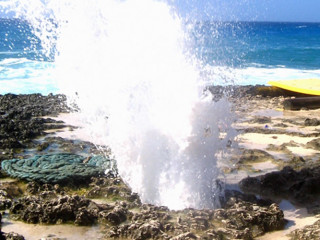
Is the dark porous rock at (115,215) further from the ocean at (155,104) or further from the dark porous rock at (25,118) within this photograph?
the dark porous rock at (25,118)

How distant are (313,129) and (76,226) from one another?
5.54 metres

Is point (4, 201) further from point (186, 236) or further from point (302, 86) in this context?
point (302, 86)

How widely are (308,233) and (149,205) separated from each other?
1548mm

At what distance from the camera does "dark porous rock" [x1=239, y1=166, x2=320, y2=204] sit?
476 centimetres

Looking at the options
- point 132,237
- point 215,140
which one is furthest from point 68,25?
point 132,237

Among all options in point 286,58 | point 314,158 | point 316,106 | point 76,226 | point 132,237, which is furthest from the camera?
point 286,58

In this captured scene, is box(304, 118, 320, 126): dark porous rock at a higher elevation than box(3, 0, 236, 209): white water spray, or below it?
higher

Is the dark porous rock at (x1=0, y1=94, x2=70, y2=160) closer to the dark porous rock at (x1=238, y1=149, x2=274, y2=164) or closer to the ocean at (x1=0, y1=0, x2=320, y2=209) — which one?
the ocean at (x1=0, y1=0, x2=320, y2=209)

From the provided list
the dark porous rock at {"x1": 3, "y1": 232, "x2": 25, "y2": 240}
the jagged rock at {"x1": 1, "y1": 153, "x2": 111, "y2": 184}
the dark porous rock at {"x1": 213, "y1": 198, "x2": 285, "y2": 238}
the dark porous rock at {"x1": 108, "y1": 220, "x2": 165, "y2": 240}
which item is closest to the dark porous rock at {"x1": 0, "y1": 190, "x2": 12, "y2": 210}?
the jagged rock at {"x1": 1, "y1": 153, "x2": 111, "y2": 184}

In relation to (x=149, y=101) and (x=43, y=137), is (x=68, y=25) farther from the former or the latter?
(x=43, y=137)

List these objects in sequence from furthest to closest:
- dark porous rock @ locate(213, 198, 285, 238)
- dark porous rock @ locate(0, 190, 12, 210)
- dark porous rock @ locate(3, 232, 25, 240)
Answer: dark porous rock @ locate(0, 190, 12, 210) < dark porous rock @ locate(213, 198, 285, 238) < dark porous rock @ locate(3, 232, 25, 240)

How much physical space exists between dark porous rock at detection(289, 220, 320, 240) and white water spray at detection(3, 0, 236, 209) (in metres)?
1.00

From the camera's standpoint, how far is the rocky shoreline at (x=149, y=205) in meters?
3.85

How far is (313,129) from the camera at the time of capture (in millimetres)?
7988
